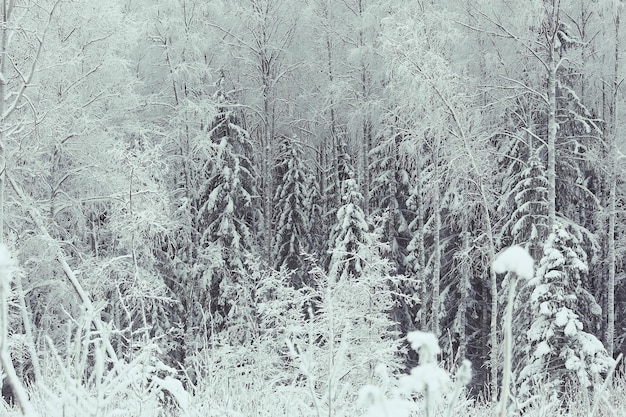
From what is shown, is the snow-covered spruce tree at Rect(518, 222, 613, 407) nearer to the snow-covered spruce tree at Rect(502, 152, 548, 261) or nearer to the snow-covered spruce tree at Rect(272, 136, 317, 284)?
the snow-covered spruce tree at Rect(502, 152, 548, 261)

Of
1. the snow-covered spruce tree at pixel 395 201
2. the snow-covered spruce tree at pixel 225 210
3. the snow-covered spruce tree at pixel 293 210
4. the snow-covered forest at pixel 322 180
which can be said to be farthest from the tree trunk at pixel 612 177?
the snow-covered spruce tree at pixel 225 210

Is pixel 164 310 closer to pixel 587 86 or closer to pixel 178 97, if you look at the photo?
pixel 178 97

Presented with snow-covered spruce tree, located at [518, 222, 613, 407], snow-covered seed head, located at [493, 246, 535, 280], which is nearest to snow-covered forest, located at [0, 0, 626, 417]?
snow-covered spruce tree, located at [518, 222, 613, 407]

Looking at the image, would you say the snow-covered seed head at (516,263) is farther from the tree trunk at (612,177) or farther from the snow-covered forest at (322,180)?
the tree trunk at (612,177)

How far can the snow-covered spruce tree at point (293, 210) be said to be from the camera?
70.9ft

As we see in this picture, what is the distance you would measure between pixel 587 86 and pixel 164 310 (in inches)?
564

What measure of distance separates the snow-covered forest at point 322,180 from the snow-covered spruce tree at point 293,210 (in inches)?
3.7

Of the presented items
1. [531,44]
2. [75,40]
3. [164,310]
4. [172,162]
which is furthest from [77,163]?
[531,44]

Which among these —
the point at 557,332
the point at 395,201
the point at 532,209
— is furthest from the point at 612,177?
the point at 395,201

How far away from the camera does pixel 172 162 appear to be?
1955 cm

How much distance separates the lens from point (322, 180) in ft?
85.3

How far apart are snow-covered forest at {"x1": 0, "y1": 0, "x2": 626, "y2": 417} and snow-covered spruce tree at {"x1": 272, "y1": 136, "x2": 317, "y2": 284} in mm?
93

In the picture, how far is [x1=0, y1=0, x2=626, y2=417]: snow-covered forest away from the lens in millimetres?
12867

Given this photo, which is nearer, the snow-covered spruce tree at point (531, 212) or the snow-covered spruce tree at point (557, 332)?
the snow-covered spruce tree at point (557, 332)
